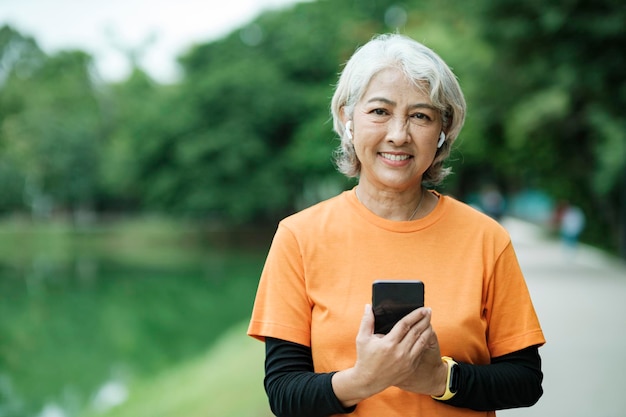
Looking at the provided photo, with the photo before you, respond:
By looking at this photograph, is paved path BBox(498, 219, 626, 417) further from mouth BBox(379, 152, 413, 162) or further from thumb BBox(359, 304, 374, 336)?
thumb BBox(359, 304, 374, 336)

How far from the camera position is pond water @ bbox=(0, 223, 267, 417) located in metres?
15.5

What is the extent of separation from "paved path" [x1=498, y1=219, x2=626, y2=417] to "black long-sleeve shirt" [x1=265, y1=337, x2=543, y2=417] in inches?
151

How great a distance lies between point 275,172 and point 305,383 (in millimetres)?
30648

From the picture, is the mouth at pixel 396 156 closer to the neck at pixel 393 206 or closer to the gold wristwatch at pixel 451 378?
the neck at pixel 393 206

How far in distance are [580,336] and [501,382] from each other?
7.67 m

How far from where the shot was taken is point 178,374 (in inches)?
550

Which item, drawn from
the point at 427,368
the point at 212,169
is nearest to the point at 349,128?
the point at 427,368

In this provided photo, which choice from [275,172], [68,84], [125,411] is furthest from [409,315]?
[68,84]

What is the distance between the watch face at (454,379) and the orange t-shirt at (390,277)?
0.05 meters

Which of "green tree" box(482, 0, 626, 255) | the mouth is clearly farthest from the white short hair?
"green tree" box(482, 0, 626, 255)

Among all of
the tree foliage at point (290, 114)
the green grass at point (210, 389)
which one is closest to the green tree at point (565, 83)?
the tree foliage at point (290, 114)

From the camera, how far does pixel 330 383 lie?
1.83m

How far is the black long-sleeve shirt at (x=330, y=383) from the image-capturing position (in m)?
1.85

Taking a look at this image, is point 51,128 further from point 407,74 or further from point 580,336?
point 407,74
